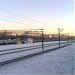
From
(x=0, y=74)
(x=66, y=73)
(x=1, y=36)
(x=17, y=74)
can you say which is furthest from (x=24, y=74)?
(x=1, y=36)

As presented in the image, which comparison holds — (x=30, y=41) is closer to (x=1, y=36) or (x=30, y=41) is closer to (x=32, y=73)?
(x=1, y=36)

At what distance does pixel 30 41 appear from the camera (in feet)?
296

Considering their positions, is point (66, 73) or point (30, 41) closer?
point (66, 73)

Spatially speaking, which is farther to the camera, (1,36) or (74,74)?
(1,36)

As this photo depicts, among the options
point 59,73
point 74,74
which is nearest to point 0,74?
point 59,73

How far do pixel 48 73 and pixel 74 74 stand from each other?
71.0 inches

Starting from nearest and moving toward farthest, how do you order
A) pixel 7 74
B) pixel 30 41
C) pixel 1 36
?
pixel 7 74
pixel 30 41
pixel 1 36

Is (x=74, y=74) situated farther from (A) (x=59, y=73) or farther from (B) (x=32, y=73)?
(B) (x=32, y=73)

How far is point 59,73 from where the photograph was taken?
14.4m

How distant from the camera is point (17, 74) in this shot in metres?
13.8

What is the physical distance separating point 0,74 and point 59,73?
4.03 meters

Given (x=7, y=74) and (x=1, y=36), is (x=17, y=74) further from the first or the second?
(x=1, y=36)

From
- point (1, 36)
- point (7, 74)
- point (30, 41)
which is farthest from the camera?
point (1, 36)

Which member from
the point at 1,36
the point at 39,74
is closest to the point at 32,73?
the point at 39,74
